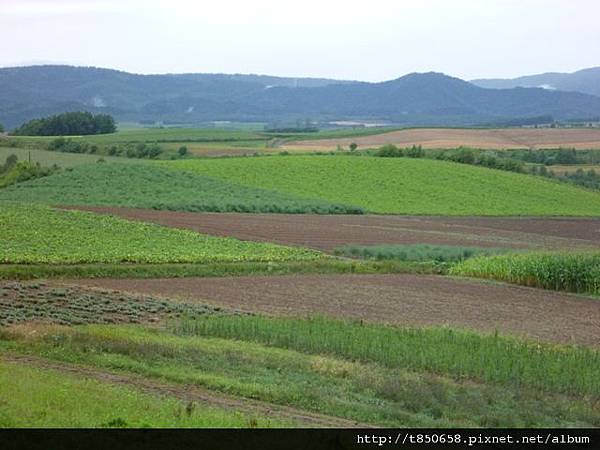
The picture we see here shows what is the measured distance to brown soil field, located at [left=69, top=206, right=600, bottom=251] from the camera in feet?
166

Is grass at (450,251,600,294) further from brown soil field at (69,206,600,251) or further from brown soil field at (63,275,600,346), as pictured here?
brown soil field at (69,206,600,251)

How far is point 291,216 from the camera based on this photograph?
203ft

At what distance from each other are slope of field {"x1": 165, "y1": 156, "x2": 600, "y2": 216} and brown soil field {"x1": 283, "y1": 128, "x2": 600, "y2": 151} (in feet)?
80.9

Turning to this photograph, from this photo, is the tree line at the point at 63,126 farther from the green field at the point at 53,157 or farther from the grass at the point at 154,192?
the grass at the point at 154,192

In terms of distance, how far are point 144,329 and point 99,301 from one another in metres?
4.89

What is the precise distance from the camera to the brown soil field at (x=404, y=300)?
93.8 ft

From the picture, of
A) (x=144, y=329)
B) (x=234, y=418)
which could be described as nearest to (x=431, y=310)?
(x=144, y=329)

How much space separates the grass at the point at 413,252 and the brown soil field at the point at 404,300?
486 centimetres

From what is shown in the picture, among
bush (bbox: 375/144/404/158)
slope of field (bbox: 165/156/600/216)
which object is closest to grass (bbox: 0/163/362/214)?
slope of field (bbox: 165/156/600/216)

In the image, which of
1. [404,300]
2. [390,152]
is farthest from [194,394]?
[390,152]

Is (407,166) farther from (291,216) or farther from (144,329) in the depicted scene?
(144,329)

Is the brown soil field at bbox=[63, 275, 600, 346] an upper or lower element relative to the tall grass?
lower
